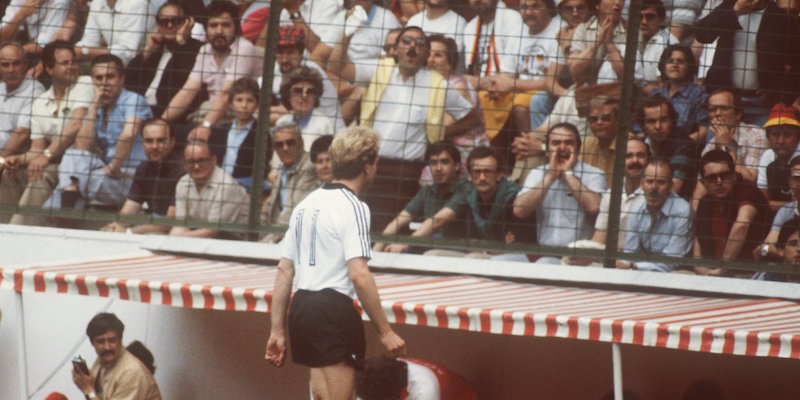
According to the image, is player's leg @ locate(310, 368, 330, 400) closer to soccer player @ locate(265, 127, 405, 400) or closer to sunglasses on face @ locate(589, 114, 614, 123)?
soccer player @ locate(265, 127, 405, 400)

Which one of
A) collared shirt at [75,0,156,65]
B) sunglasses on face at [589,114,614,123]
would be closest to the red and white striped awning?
sunglasses on face at [589,114,614,123]

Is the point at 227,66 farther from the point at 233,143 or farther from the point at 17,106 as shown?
the point at 17,106

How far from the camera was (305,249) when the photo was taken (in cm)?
479

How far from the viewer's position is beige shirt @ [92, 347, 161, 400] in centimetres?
666

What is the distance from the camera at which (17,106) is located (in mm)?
8531

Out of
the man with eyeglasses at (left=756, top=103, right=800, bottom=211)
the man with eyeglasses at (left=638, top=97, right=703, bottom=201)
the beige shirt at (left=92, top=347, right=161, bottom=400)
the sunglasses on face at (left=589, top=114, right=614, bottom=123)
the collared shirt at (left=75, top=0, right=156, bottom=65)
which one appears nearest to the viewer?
the beige shirt at (left=92, top=347, right=161, bottom=400)

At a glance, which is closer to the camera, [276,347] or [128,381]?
[276,347]

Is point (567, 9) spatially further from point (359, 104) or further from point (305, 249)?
point (305, 249)

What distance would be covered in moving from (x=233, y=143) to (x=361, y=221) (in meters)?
3.40

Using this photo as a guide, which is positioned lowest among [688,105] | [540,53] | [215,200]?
[215,200]

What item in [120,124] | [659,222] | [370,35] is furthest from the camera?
[120,124]

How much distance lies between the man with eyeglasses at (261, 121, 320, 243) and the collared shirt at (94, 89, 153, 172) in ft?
3.48

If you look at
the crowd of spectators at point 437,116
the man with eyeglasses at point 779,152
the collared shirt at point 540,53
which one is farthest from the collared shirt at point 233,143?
the man with eyeglasses at point 779,152

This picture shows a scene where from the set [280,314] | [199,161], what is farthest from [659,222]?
[280,314]
